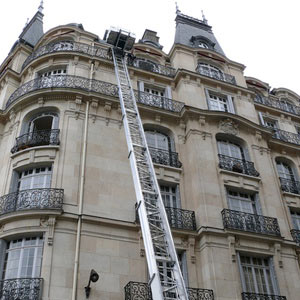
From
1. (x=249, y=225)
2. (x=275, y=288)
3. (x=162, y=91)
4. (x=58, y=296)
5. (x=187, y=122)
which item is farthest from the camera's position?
(x=162, y=91)

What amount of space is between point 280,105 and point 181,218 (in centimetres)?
1199

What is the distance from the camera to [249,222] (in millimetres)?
15453

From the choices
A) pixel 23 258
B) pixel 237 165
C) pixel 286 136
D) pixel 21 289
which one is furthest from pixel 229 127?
pixel 21 289

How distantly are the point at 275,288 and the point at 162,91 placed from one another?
10.6 m

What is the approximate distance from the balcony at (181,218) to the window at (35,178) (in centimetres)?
450

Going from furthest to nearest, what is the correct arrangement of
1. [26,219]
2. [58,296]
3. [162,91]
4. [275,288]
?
[162,91]
[275,288]
[26,219]
[58,296]

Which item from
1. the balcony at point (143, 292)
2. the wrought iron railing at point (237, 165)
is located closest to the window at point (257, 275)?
the balcony at point (143, 292)

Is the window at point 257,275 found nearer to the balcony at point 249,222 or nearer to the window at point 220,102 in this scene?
the balcony at point 249,222

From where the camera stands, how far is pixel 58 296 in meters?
11.9

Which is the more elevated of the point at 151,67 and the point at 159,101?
the point at 151,67

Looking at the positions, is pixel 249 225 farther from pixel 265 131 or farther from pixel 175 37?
pixel 175 37

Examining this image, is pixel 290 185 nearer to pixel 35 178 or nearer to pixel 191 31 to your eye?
pixel 35 178

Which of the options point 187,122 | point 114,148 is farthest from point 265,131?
point 114,148

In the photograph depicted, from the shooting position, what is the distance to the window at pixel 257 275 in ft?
46.4
